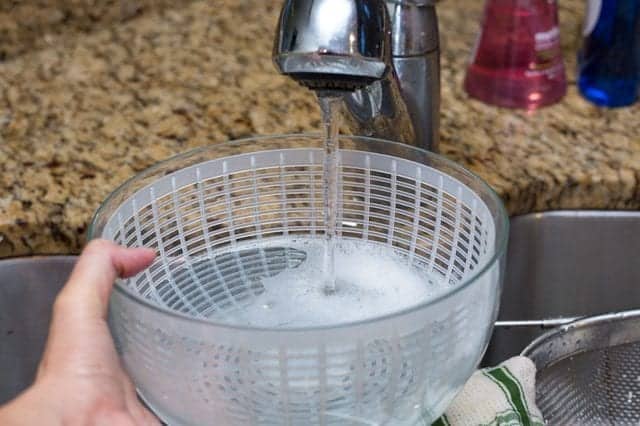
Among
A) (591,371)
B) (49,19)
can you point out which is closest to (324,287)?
(591,371)

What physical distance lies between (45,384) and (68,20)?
24.4 inches

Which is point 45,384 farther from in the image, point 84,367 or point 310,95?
point 310,95

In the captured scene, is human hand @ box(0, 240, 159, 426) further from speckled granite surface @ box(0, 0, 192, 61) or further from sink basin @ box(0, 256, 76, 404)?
speckled granite surface @ box(0, 0, 192, 61)

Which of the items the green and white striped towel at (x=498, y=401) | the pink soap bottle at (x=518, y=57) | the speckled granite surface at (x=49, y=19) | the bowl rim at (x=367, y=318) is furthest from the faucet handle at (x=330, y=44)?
the speckled granite surface at (x=49, y=19)

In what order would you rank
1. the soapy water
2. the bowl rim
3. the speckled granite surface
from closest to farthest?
the bowl rim < the soapy water < the speckled granite surface

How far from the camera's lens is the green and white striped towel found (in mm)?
562

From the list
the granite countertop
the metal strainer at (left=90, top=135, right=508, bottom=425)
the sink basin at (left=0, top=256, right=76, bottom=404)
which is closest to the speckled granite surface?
the granite countertop

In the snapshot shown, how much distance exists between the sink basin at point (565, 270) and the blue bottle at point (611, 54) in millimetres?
156

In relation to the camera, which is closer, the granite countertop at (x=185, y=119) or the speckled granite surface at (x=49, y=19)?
the granite countertop at (x=185, y=119)

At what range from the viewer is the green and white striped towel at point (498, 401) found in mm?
562

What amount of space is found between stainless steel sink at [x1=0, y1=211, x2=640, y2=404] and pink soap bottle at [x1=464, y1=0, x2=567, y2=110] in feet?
0.49

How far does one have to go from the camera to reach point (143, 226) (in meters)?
0.54

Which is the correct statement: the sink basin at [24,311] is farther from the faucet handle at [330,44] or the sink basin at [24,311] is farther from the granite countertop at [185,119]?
the faucet handle at [330,44]

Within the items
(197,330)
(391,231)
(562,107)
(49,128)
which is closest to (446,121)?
(562,107)
